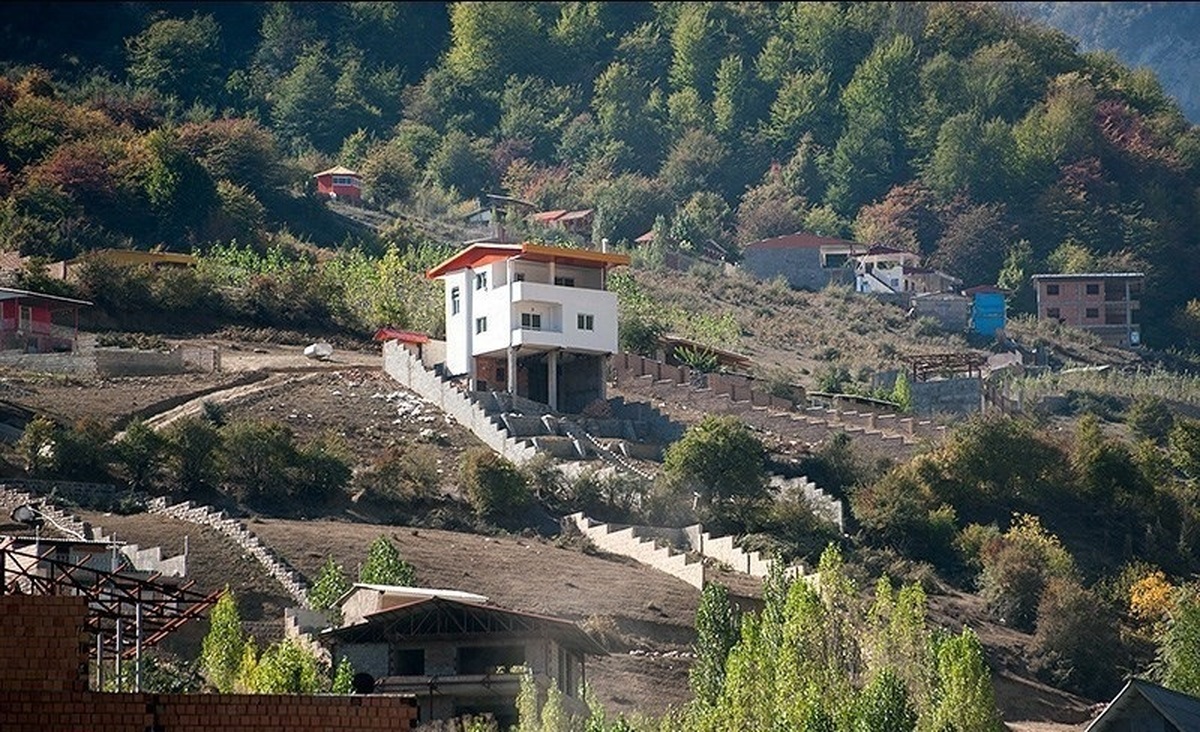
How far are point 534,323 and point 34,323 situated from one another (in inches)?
557

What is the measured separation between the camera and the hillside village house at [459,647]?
197 feet

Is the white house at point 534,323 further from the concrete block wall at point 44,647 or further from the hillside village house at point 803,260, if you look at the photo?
the concrete block wall at point 44,647

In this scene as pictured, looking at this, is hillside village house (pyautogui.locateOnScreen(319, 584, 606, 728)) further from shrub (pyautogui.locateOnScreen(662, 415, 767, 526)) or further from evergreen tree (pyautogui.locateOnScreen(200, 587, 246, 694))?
shrub (pyautogui.locateOnScreen(662, 415, 767, 526))

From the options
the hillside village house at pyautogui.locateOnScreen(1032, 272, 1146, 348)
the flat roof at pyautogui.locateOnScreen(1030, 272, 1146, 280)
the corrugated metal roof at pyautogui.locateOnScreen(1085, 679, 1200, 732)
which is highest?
the flat roof at pyautogui.locateOnScreen(1030, 272, 1146, 280)

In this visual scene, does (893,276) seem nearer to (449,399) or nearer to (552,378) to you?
(552,378)

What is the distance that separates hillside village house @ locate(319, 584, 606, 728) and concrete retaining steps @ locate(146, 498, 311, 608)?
6332 mm

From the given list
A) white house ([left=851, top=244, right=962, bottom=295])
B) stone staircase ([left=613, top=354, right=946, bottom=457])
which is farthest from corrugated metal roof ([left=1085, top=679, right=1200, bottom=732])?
white house ([left=851, top=244, right=962, bottom=295])

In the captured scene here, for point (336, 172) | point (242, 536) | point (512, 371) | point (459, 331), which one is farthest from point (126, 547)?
point (336, 172)

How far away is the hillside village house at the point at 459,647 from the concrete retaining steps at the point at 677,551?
40.1ft

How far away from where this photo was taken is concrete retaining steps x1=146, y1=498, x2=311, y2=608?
6888 centimetres

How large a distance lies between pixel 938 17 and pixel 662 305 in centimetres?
5247

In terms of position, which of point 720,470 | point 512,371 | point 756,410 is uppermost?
point 512,371

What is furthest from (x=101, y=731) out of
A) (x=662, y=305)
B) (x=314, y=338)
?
(x=662, y=305)

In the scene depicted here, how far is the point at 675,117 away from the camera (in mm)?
172625
